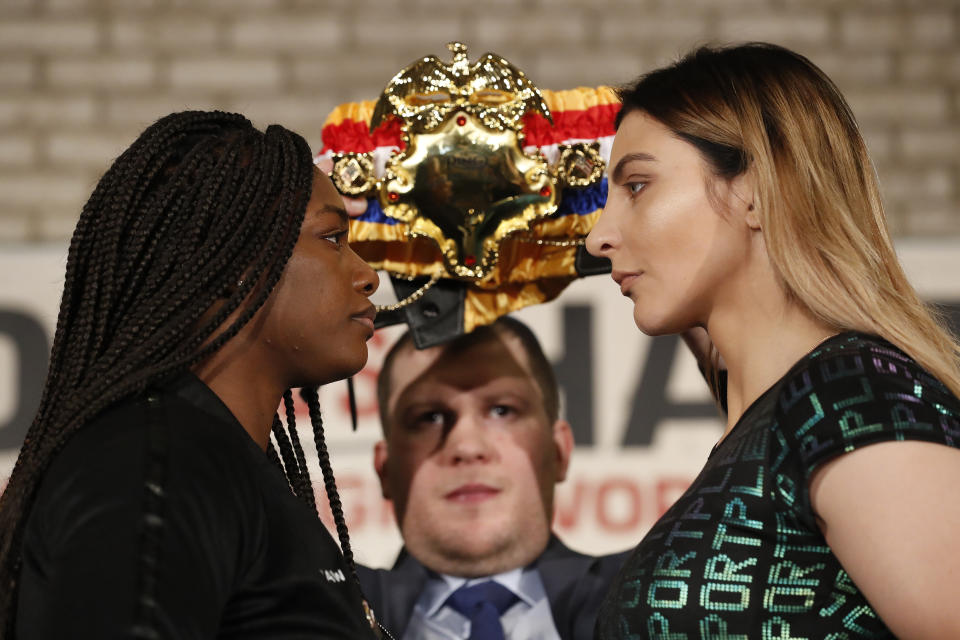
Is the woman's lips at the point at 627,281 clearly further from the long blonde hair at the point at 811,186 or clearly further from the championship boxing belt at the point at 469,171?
the championship boxing belt at the point at 469,171

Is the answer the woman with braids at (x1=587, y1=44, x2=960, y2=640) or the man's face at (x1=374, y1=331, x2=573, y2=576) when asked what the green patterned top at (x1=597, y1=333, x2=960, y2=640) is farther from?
the man's face at (x1=374, y1=331, x2=573, y2=576)

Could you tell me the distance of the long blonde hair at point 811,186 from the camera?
1277 millimetres

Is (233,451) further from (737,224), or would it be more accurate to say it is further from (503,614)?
(503,614)

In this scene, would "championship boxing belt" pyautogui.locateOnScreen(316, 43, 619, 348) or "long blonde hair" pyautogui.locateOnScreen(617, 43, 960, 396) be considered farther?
"championship boxing belt" pyautogui.locateOnScreen(316, 43, 619, 348)

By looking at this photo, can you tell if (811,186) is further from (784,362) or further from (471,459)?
(471,459)

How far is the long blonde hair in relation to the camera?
1.28 m

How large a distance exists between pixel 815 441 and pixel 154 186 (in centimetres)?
71

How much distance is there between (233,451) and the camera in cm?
113

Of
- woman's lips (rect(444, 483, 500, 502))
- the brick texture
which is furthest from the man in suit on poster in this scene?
the brick texture

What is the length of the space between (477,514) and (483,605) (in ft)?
0.52

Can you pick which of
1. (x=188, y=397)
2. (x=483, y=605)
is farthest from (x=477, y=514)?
(x=188, y=397)

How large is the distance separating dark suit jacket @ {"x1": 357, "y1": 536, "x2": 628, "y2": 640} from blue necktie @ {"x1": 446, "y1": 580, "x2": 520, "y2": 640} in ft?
0.24

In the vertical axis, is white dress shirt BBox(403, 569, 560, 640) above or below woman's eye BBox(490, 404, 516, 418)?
below

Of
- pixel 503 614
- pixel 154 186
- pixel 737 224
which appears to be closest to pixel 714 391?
pixel 737 224
